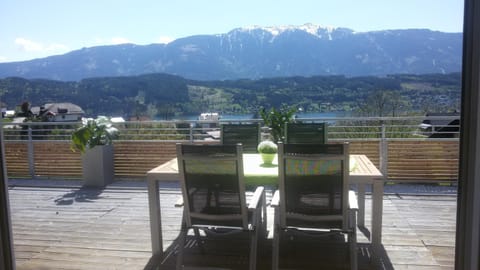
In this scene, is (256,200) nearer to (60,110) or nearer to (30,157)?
(30,157)

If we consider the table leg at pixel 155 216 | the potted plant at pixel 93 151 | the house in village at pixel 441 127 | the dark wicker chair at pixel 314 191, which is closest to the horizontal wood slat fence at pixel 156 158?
the house in village at pixel 441 127

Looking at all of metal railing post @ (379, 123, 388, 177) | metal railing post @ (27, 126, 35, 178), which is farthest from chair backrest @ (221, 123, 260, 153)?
metal railing post @ (27, 126, 35, 178)

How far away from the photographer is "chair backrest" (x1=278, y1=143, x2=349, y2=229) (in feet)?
7.57

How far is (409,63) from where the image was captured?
52.0 feet

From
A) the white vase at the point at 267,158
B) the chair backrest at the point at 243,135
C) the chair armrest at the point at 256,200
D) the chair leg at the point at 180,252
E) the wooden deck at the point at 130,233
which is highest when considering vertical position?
the chair backrest at the point at 243,135

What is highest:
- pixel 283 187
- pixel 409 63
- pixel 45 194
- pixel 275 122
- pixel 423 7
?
pixel 423 7

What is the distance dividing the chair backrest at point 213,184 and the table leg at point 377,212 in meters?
0.98

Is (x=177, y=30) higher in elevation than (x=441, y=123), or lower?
higher

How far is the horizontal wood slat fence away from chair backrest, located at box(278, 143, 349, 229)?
2994 millimetres

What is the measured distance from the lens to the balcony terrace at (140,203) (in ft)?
9.72

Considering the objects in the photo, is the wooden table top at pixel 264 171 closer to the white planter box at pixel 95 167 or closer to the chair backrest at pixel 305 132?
the chair backrest at pixel 305 132

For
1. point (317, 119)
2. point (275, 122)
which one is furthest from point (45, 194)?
point (317, 119)

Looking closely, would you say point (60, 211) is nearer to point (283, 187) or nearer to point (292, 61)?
point (283, 187)

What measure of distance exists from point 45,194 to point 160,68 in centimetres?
1761
